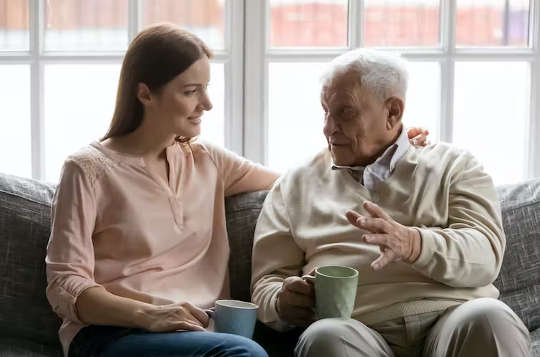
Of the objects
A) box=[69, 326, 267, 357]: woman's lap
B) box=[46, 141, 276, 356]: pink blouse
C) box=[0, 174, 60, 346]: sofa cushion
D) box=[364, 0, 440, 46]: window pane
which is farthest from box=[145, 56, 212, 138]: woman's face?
box=[364, 0, 440, 46]: window pane

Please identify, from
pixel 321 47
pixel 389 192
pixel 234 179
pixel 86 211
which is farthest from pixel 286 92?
pixel 86 211

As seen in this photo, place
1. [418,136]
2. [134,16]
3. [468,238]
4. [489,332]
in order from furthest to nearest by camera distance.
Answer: [134,16] < [418,136] < [468,238] < [489,332]

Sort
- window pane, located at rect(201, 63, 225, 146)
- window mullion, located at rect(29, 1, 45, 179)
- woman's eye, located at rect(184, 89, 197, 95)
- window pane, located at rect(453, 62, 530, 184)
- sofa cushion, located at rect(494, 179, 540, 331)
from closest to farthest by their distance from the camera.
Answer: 1. woman's eye, located at rect(184, 89, 197, 95)
2. sofa cushion, located at rect(494, 179, 540, 331)
3. window mullion, located at rect(29, 1, 45, 179)
4. window pane, located at rect(201, 63, 225, 146)
5. window pane, located at rect(453, 62, 530, 184)

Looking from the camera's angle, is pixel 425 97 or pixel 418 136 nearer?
pixel 418 136

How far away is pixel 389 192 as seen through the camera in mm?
2439

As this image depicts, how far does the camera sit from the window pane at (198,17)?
3.08 meters

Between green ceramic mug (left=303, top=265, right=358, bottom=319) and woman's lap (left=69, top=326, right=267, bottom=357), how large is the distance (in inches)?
7.0

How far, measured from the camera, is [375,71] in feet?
8.01

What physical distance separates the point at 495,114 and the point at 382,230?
1319mm

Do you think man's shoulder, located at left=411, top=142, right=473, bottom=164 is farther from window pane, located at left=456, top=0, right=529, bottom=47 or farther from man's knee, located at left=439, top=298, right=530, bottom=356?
window pane, located at left=456, top=0, right=529, bottom=47

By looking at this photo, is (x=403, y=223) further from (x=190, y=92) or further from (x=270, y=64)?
(x=270, y=64)

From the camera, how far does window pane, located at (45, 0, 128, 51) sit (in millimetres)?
3057

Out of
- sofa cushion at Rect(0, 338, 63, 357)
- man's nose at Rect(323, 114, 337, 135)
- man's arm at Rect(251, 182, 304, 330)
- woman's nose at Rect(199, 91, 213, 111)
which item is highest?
woman's nose at Rect(199, 91, 213, 111)

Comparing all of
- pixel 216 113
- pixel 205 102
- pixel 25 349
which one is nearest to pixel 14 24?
pixel 216 113
